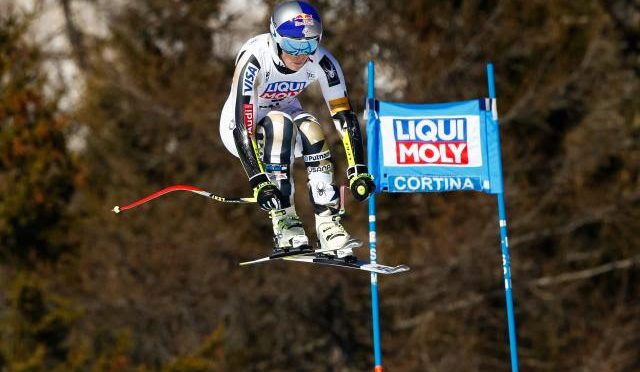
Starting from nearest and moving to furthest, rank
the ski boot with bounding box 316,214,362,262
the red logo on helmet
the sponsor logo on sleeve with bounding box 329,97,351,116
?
the red logo on helmet
the sponsor logo on sleeve with bounding box 329,97,351,116
the ski boot with bounding box 316,214,362,262

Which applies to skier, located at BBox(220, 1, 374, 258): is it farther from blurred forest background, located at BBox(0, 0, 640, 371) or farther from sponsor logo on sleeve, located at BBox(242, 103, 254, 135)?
blurred forest background, located at BBox(0, 0, 640, 371)

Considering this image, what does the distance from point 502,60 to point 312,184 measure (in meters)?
18.2

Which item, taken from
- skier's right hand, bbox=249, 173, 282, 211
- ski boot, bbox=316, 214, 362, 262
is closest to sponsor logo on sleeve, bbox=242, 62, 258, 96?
skier's right hand, bbox=249, 173, 282, 211

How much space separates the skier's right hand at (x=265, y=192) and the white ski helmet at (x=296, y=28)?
0.78 meters

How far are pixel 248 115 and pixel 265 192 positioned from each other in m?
0.49

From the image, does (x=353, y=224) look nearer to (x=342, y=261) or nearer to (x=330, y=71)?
(x=342, y=261)

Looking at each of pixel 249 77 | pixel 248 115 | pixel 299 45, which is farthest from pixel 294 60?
pixel 248 115

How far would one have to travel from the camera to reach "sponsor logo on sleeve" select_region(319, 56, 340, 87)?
27.1 feet

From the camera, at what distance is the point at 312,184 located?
8.55 meters

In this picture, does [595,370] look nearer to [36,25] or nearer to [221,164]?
[221,164]

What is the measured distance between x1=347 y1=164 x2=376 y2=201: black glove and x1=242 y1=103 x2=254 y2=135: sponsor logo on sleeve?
27.2 inches

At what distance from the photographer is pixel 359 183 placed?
8320 millimetres

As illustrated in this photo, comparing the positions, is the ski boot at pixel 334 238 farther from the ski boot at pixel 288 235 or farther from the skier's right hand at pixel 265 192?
the skier's right hand at pixel 265 192

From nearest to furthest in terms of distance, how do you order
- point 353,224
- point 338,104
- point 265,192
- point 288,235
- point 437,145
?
point 265,192, point 338,104, point 288,235, point 437,145, point 353,224
